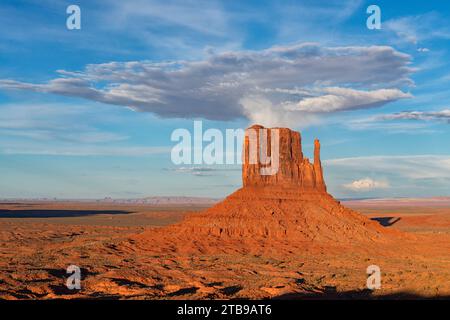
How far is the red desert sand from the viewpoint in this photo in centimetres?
2461

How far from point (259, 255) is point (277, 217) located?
877 cm

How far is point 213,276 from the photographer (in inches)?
1163

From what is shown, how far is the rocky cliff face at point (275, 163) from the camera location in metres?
52.1

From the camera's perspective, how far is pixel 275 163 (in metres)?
52.5

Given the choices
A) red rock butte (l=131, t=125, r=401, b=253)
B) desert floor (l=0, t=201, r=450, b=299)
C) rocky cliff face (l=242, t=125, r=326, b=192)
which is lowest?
desert floor (l=0, t=201, r=450, b=299)

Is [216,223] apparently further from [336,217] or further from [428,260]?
[428,260]

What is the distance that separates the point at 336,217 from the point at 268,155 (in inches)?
415

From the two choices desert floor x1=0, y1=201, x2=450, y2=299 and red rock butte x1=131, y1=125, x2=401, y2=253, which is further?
red rock butte x1=131, y1=125, x2=401, y2=253

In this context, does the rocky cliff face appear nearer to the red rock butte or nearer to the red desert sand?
the red rock butte

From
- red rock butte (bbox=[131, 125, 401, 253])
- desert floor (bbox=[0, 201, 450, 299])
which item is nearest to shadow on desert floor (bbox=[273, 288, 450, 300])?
desert floor (bbox=[0, 201, 450, 299])

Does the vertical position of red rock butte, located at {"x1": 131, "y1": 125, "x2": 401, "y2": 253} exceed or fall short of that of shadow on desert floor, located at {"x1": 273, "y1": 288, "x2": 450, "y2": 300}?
it exceeds it

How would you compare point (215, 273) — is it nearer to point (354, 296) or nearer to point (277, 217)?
point (354, 296)

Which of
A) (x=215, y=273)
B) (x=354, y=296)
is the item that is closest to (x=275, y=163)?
(x=215, y=273)
